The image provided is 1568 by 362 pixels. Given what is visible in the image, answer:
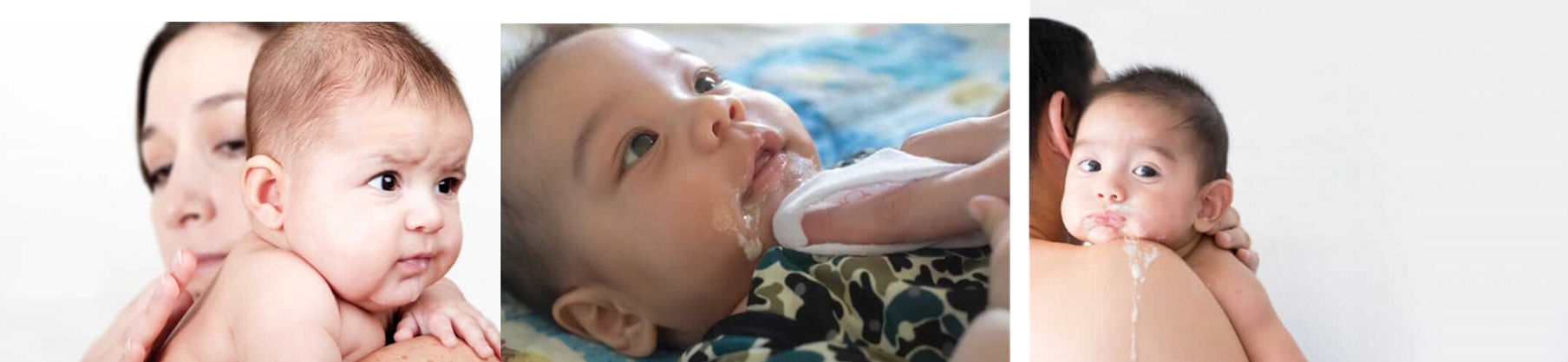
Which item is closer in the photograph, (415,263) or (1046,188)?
(415,263)

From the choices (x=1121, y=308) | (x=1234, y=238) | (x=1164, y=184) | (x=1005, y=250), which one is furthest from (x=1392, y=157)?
(x=1005, y=250)

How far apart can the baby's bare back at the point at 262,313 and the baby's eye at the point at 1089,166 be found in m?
0.88

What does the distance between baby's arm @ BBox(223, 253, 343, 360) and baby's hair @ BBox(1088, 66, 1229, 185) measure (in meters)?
0.95

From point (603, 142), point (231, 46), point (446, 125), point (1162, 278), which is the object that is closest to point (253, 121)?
point (231, 46)

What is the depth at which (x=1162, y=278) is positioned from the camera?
167cm

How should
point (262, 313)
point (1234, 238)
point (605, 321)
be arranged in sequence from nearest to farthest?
point (262, 313)
point (605, 321)
point (1234, 238)

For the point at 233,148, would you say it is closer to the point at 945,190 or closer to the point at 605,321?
the point at 605,321

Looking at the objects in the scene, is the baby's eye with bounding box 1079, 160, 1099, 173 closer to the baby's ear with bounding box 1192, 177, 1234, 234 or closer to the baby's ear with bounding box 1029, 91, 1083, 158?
the baby's ear with bounding box 1029, 91, 1083, 158

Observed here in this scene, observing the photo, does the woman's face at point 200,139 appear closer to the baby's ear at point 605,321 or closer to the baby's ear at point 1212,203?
the baby's ear at point 605,321

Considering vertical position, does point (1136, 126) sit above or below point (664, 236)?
above

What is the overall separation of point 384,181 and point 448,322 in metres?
0.18

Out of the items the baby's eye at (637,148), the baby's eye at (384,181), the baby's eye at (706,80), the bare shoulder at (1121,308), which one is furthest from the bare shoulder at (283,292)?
the bare shoulder at (1121,308)

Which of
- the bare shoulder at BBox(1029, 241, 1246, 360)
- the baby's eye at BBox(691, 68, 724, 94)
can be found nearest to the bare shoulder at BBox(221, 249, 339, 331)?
the baby's eye at BBox(691, 68, 724, 94)

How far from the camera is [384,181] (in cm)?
157
